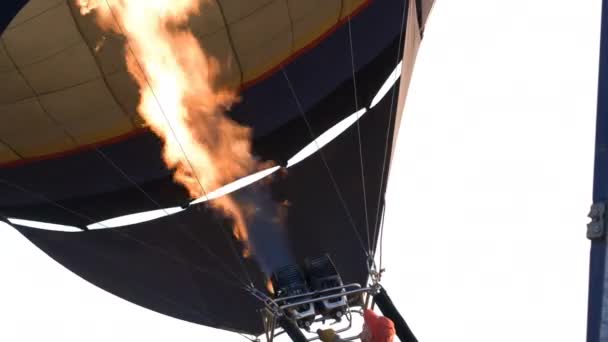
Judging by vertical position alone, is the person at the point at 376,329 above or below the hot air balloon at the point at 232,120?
below

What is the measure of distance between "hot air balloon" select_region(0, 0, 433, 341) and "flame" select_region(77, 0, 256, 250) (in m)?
0.08

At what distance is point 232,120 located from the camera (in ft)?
36.2

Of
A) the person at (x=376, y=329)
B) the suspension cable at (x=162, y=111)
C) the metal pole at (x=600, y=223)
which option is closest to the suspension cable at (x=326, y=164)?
the suspension cable at (x=162, y=111)

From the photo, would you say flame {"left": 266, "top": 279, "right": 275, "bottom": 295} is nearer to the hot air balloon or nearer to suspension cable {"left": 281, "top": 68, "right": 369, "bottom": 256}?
the hot air balloon

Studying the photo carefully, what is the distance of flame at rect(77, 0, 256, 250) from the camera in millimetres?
10117

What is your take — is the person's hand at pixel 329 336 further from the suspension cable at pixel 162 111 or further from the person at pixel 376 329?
the suspension cable at pixel 162 111

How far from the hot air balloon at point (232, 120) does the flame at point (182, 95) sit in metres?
0.08

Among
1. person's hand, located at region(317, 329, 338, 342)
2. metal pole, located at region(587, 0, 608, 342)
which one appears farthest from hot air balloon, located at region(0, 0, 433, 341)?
metal pole, located at region(587, 0, 608, 342)

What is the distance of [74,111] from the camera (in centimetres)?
1065

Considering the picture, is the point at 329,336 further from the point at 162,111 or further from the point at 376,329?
the point at 162,111

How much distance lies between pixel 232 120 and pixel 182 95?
25.0 inches

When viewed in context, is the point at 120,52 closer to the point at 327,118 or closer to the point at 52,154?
the point at 52,154

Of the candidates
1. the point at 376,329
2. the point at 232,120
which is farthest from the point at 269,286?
the point at 376,329

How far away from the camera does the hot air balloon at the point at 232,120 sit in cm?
1036
